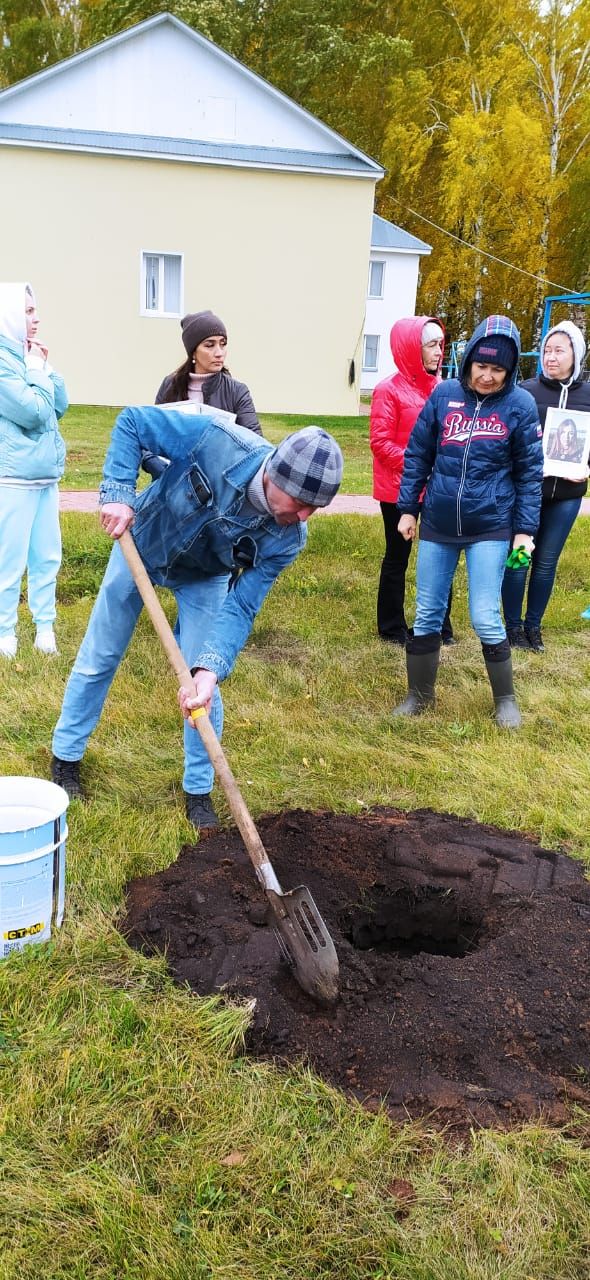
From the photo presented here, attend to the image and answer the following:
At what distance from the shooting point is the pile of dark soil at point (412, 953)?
2387 millimetres

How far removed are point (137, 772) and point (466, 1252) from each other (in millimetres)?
2356

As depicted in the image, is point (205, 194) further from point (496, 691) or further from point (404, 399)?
point (496, 691)

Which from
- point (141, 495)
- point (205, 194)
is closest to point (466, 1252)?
point (141, 495)

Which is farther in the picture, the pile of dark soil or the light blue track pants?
the light blue track pants

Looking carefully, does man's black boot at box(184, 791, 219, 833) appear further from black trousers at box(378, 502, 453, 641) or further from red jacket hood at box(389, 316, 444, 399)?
red jacket hood at box(389, 316, 444, 399)

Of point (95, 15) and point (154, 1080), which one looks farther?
point (95, 15)

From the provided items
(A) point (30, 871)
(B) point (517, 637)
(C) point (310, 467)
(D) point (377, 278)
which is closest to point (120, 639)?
(A) point (30, 871)

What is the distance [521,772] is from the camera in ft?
13.3

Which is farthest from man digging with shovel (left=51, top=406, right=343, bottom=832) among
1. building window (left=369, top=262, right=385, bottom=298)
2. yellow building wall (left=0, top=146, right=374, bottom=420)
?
building window (left=369, top=262, right=385, bottom=298)

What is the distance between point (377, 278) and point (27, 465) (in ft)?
76.4

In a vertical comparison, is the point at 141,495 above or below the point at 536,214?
below

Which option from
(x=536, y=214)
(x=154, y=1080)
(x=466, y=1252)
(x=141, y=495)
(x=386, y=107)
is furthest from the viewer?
(x=386, y=107)

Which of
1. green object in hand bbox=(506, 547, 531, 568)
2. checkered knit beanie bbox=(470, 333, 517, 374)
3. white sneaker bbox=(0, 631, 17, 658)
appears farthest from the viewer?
white sneaker bbox=(0, 631, 17, 658)

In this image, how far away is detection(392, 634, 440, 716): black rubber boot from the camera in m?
4.72
